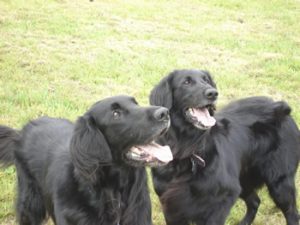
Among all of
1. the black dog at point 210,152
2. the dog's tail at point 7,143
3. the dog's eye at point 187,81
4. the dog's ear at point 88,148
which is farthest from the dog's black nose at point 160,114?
the dog's tail at point 7,143

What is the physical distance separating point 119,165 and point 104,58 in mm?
6331

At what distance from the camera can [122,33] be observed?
11578 millimetres

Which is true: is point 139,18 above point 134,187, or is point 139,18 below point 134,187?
below

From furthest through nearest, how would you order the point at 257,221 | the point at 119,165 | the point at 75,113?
the point at 75,113 → the point at 257,221 → the point at 119,165

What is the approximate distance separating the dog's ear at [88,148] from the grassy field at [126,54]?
1919 millimetres

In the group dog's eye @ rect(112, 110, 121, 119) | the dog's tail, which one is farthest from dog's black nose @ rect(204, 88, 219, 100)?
the dog's tail

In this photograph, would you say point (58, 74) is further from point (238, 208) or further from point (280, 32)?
point (280, 32)

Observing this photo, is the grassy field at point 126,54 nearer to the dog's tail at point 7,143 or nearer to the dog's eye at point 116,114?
the dog's tail at point 7,143

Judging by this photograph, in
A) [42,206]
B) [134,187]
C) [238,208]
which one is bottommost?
[238,208]

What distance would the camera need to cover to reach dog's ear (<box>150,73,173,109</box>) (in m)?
4.42

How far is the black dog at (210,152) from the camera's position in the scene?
4352 millimetres

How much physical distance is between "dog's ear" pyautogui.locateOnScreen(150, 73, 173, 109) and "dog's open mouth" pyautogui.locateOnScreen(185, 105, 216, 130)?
0.19 meters

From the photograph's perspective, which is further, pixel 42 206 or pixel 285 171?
pixel 285 171

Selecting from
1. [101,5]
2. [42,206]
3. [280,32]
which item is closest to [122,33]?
[101,5]
